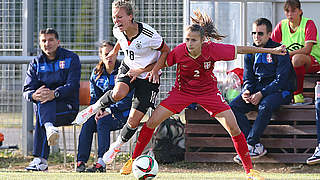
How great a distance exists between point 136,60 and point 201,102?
921 mm

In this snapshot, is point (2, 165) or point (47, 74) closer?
point (47, 74)

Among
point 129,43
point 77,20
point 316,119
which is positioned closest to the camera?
point 129,43

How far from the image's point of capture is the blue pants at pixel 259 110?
25.8 feet

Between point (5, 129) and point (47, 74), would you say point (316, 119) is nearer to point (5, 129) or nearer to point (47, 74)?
point (47, 74)

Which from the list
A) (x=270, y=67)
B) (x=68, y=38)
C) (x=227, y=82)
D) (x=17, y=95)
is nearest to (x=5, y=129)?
(x=17, y=95)

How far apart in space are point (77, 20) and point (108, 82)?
2.55 meters

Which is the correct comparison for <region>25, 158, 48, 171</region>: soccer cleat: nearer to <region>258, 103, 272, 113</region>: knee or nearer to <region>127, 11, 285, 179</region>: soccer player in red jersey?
<region>127, 11, 285, 179</region>: soccer player in red jersey

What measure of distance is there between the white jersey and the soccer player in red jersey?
0.25 m

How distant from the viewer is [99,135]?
25.5ft

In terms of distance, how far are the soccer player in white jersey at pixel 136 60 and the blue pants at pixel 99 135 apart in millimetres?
1073

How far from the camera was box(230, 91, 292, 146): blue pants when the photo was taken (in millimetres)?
7859

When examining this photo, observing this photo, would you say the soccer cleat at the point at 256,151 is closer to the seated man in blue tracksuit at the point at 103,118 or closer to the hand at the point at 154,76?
the seated man in blue tracksuit at the point at 103,118

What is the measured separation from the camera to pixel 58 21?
33.7 feet

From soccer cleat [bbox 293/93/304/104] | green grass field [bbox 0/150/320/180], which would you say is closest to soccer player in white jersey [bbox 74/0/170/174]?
green grass field [bbox 0/150/320/180]
